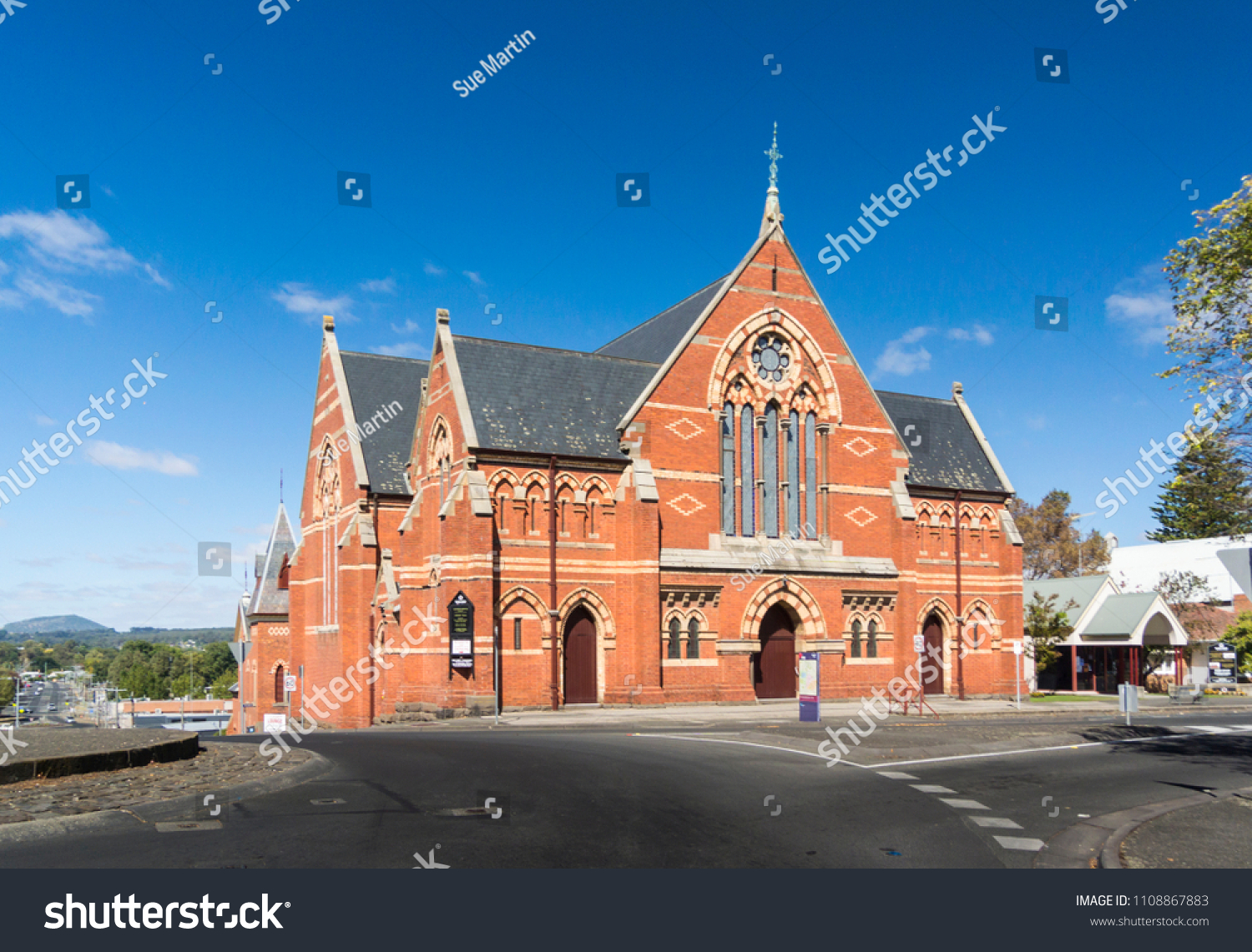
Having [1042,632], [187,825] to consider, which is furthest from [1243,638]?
[187,825]

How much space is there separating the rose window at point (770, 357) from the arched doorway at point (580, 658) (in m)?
11.2

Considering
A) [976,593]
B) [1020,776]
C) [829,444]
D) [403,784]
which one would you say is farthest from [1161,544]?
[403,784]

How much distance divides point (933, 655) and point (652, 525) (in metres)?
15.0

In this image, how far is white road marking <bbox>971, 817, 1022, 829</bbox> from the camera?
1184 cm

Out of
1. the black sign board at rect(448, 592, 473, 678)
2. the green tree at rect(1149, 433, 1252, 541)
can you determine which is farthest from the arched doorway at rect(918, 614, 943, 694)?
the green tree at rect(1149, 433, 1252, 541)

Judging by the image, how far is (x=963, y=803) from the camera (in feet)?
44.3

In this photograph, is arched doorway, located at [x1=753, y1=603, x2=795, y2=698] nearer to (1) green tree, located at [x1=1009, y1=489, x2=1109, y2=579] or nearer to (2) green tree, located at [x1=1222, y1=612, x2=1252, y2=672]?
(2) green tree, located at [x1=1222, y1=612, x2=1252, y2=672]

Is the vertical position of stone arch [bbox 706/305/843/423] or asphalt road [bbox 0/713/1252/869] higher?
stone arch [bbox 706/305/843/423]

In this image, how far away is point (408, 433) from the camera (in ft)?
138

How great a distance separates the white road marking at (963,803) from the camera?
1322cm

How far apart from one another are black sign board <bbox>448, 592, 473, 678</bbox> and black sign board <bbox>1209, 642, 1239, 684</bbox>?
149ft

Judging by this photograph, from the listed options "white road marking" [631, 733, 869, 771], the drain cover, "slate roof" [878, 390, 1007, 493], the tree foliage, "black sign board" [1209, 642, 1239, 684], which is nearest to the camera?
the drain cover

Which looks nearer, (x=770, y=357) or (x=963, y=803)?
(x=963, y=803)

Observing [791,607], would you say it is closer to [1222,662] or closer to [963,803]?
[963,803]
